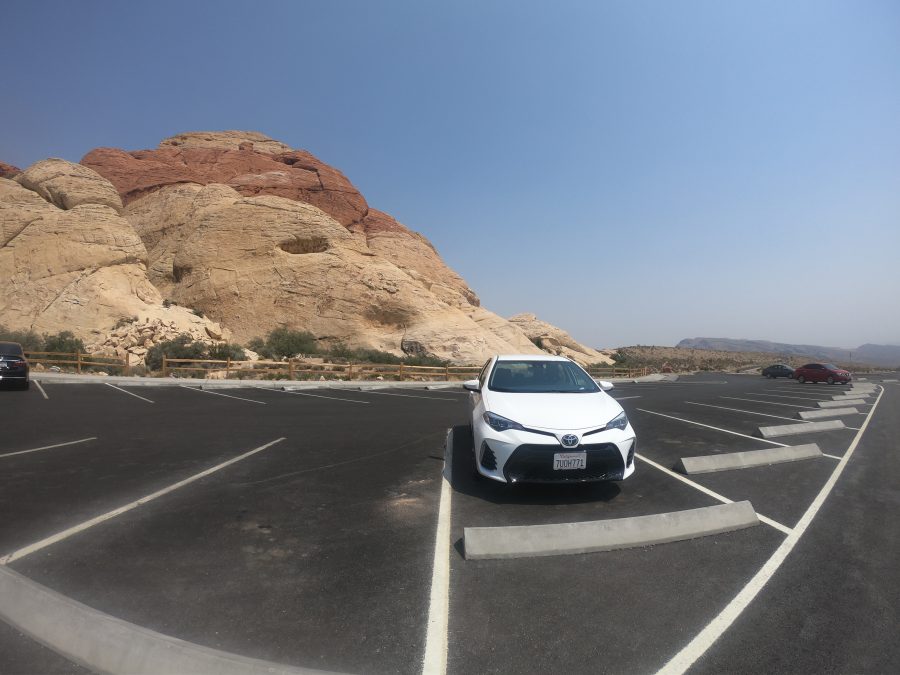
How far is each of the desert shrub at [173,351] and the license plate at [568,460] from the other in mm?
28499

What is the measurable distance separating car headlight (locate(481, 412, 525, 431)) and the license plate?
0.48m

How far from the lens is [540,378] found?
661cm

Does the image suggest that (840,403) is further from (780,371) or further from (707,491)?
(780,371)

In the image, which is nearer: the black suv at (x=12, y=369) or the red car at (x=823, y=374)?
the black suv at (x=12, y=369)

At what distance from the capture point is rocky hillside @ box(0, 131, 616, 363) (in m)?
34.6

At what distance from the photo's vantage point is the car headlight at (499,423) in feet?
16.0

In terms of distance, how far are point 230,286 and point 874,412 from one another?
43.3 meters

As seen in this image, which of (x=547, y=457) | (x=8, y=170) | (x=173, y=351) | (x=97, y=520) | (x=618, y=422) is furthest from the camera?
(x=8, y=170)

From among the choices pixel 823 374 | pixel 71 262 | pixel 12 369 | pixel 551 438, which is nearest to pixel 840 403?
pixel 551 438

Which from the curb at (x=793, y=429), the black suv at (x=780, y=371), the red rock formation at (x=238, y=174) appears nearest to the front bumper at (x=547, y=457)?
the curb at (x=793, y=429)

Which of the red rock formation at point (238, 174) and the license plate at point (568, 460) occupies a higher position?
the red rock formation at point (238, 174)

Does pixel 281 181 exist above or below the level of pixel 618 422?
above

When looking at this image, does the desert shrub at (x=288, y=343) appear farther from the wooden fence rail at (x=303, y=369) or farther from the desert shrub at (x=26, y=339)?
the desert shrub at (x=26, y=339)

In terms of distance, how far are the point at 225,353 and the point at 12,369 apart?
1397 cm
